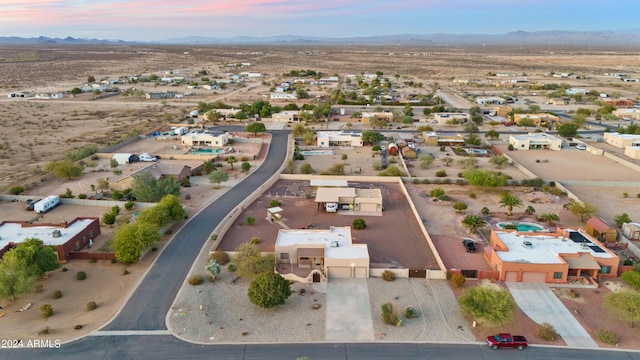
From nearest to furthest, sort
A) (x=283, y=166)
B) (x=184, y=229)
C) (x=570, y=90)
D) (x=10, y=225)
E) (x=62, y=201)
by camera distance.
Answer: (x=10, y=225), (x=184, y=229), (x=62, y=201), (x=283, y=166), (x=570, y=90)

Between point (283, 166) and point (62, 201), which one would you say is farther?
point (283, 166)

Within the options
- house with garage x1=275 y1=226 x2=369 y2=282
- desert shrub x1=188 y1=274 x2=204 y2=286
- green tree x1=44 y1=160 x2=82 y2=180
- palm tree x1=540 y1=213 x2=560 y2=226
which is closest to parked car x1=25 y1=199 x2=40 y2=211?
green tree x1=44 y1=160 x2=82 y2=180

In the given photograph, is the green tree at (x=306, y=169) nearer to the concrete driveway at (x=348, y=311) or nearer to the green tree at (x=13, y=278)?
the concrete driveway at (x=348, y=311)

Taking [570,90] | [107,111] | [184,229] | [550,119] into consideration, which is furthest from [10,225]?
[570,90]

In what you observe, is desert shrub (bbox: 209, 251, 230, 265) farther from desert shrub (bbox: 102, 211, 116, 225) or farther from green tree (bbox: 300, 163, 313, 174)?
green tree (bbox: 300, 163, 313, 174)

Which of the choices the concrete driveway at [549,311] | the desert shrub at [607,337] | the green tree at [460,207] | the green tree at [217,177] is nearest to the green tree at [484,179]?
the green tree at [460,207]

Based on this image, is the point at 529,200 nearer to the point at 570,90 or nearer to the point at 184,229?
the point at 184,229

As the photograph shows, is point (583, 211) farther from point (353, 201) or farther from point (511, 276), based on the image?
point (353, 201)
